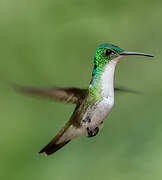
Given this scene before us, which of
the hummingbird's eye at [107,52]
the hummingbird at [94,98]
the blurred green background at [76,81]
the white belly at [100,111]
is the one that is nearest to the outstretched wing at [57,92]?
the hummingbird at [94,98]

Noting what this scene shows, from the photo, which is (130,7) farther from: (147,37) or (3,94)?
(3,94)

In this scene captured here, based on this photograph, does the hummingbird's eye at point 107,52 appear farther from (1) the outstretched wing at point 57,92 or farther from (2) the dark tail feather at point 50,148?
(2) the dark tail feather at point 50,148

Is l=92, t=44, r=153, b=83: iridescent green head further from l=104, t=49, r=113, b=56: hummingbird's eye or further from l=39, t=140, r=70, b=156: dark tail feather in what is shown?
l=39, t=140, r=70, b=156: dark tail feather

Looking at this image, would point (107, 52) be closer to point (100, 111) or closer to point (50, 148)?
point (100, 111)

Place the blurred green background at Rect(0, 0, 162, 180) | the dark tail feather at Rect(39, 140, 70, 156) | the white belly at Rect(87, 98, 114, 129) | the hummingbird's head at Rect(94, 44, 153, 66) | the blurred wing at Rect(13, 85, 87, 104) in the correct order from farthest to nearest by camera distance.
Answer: the blurred green background at Rect(0, 0, 162, 180), the dark tail feather at Rect(39, 140, 70, 156), the hummingbird's head at Rect(94, 44, 153, 66), the white belly at Rect(87, 98, 114, 129), the blurred wing at Rect(13, 85, 87, 104)

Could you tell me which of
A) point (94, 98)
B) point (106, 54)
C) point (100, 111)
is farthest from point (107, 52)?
point (100, 111)

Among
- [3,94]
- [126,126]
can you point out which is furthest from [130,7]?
[126,126]

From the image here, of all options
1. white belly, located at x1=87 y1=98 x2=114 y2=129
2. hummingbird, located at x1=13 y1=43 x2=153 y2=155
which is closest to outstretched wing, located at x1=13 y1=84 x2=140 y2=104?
hummingbird, located at x1=13 y1=43 x2=153 y2=155
